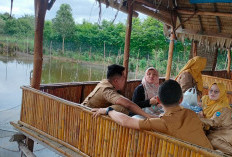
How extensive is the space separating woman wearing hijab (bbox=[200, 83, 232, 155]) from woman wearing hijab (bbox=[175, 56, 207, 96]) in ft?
4.14

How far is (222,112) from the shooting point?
2740mm

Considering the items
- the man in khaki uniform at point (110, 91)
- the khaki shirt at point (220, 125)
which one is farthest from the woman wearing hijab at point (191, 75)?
the man in khaki uniform at point (110, 91)

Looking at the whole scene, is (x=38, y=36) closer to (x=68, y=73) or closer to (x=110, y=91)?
(x=110, y=91)

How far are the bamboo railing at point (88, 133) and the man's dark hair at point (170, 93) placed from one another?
0.31m

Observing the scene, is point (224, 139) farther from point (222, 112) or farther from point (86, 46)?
point (86, 46)

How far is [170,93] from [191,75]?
2885mm

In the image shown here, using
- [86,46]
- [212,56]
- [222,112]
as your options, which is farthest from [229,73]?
[86,46]

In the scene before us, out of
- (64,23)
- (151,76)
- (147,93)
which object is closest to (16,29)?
(64,23)

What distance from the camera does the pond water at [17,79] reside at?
721cm

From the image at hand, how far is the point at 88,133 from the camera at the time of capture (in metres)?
2.70

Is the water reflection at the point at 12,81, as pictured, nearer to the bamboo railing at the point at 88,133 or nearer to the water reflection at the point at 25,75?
the water reflection at the point at 25,75

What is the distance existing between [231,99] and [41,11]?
6.60 m

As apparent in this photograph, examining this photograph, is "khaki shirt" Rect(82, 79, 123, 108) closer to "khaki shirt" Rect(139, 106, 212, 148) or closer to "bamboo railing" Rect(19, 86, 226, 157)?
"bamboo railing" Rect(19, 86, 226, 157)

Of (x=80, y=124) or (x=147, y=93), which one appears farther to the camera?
(x=147, y=93)
